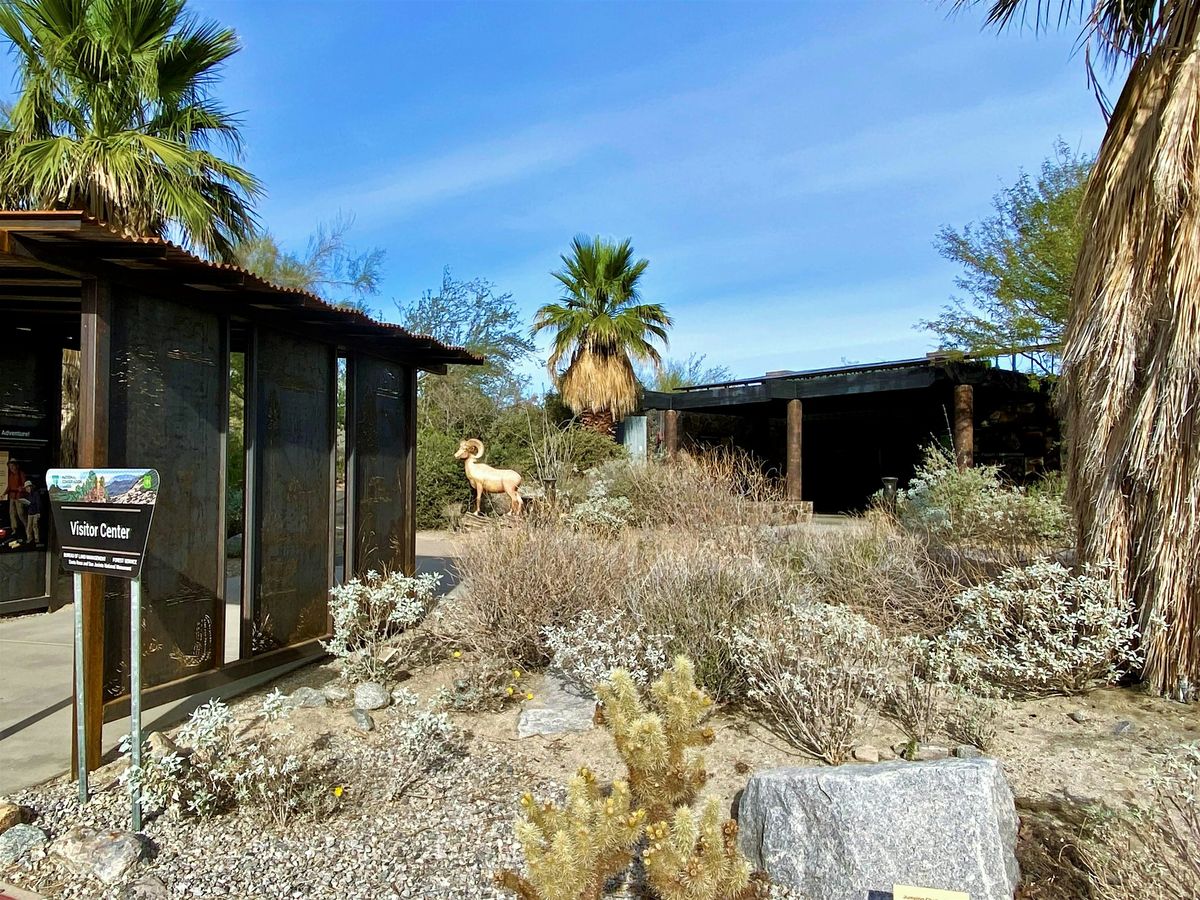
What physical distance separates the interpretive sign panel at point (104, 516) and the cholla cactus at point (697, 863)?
8.37 feet

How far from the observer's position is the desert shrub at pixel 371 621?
534cm

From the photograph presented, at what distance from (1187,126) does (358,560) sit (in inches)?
257

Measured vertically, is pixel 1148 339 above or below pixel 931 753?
above

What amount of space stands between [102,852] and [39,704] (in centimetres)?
266

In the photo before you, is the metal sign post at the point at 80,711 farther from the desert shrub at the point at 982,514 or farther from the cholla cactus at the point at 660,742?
the desert shrub at the point at 982,514

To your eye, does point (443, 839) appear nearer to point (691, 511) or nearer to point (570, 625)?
point (570, 625)

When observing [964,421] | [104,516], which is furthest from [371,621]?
[964,421]

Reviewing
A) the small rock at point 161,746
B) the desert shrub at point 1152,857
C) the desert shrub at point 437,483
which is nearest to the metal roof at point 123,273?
the small rock at point 161,746

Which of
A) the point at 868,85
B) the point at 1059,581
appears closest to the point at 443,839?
the point at 1059,581

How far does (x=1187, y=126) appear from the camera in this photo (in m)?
4.33

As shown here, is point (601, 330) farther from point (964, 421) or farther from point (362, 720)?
point (362, 720)

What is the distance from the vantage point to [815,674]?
13.1ft

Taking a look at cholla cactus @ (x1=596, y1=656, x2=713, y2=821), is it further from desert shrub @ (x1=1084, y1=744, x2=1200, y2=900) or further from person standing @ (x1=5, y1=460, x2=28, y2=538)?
person standing @ (x1=5, y1=460, x2=28, y2=538)

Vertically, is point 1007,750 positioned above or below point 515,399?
below
